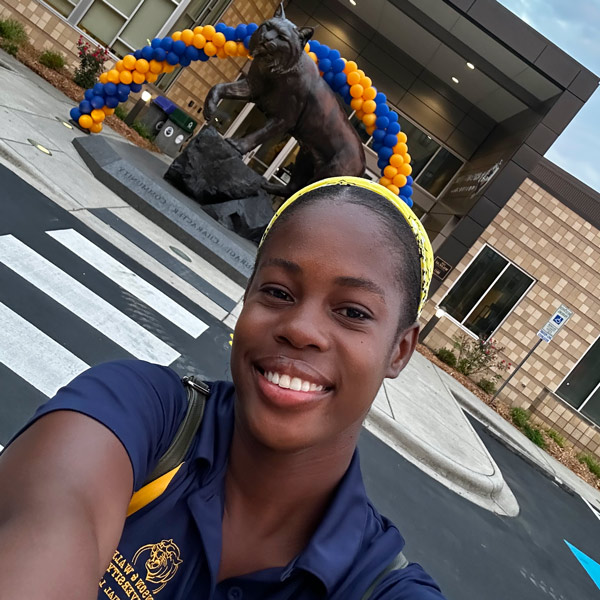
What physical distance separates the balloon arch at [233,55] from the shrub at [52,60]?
4857 mm

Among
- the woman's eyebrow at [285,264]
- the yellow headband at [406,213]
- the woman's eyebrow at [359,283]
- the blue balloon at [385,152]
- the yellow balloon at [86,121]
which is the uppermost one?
the blue balloon at [385,152]

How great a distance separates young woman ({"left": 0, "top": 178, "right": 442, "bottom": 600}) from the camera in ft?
3.56

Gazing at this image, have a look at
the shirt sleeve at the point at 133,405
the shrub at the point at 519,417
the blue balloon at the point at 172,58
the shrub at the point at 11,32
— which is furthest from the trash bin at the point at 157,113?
the shirt sleeve at the point at 133,405

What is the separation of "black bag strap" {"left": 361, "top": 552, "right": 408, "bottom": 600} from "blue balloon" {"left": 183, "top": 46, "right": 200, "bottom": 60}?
10.4 metres

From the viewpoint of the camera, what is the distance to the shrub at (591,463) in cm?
1342

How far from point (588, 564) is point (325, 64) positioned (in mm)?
8417

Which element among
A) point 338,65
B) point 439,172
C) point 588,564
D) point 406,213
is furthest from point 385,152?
point 439,172

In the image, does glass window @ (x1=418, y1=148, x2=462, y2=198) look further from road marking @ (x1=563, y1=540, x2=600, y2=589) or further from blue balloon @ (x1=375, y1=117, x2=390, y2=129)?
road marking @ (x1=563, y1=540, x2=600, y2=589)

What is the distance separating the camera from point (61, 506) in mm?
963

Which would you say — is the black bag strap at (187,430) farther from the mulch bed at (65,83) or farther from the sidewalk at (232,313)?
the mulch bed at (65,83)

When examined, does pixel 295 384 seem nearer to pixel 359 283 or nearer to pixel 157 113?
pixel 359 283

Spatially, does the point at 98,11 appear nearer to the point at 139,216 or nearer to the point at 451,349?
the point at 139,216

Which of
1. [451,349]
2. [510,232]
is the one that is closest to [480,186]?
[510,232]

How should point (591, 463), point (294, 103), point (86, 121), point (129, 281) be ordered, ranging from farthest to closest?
point (591, 463)
point (86, 121)
point (294, 103)
point (129, 281)
